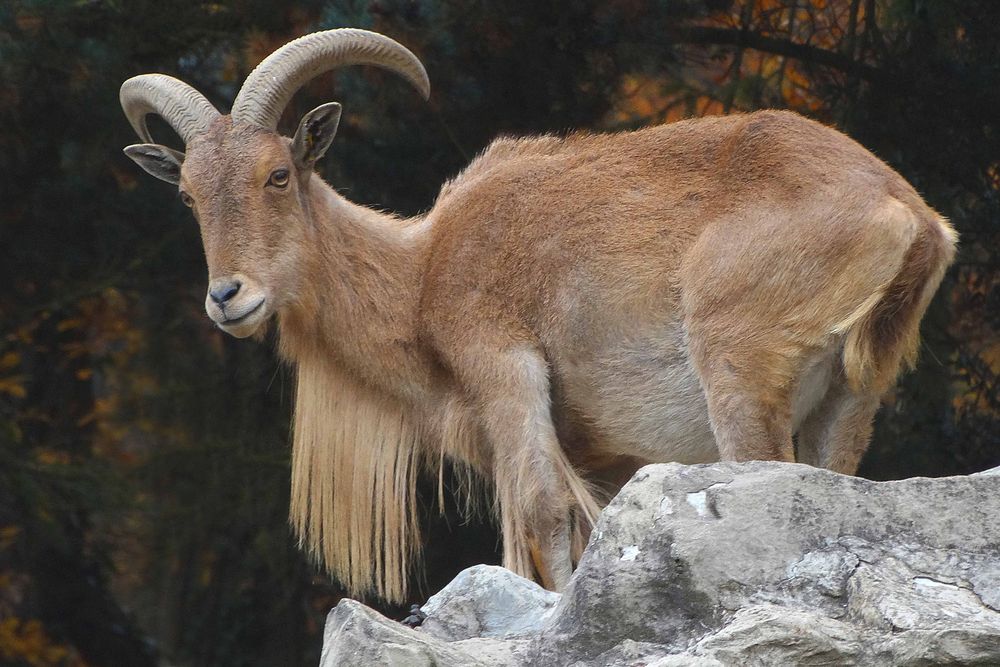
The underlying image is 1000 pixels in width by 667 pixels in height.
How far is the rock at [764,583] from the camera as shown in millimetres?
3322

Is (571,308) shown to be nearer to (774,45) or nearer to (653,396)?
(653,396)

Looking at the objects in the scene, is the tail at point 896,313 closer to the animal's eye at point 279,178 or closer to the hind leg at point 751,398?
→ the hind leg at point 751,398

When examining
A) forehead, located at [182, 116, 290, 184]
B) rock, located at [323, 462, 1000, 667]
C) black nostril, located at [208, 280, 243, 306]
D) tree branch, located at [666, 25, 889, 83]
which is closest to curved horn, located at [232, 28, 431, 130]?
forehead, located at [182, 116, 290, 184]

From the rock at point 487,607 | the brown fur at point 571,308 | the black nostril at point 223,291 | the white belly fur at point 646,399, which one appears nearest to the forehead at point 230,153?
the brown fur at point 571,308

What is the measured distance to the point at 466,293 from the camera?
5930mm

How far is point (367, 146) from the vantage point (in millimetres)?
8219

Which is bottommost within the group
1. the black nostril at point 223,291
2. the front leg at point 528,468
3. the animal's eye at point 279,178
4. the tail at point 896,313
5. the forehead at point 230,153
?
the front leg at point 528,468

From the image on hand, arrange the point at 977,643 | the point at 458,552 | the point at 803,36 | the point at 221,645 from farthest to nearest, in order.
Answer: the point at 221,645, the point at 803,36, the point at 458,552, the point at 977,643

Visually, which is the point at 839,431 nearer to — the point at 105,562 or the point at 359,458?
the point at 359,458

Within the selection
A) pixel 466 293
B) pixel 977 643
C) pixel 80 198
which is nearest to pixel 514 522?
pixel 466 293

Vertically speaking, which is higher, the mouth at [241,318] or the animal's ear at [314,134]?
the animal's ear at [314,134]

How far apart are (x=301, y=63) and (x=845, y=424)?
2610 millimetres

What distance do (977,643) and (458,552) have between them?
543 cm

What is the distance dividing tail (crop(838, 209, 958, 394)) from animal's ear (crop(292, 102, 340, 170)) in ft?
7.53
